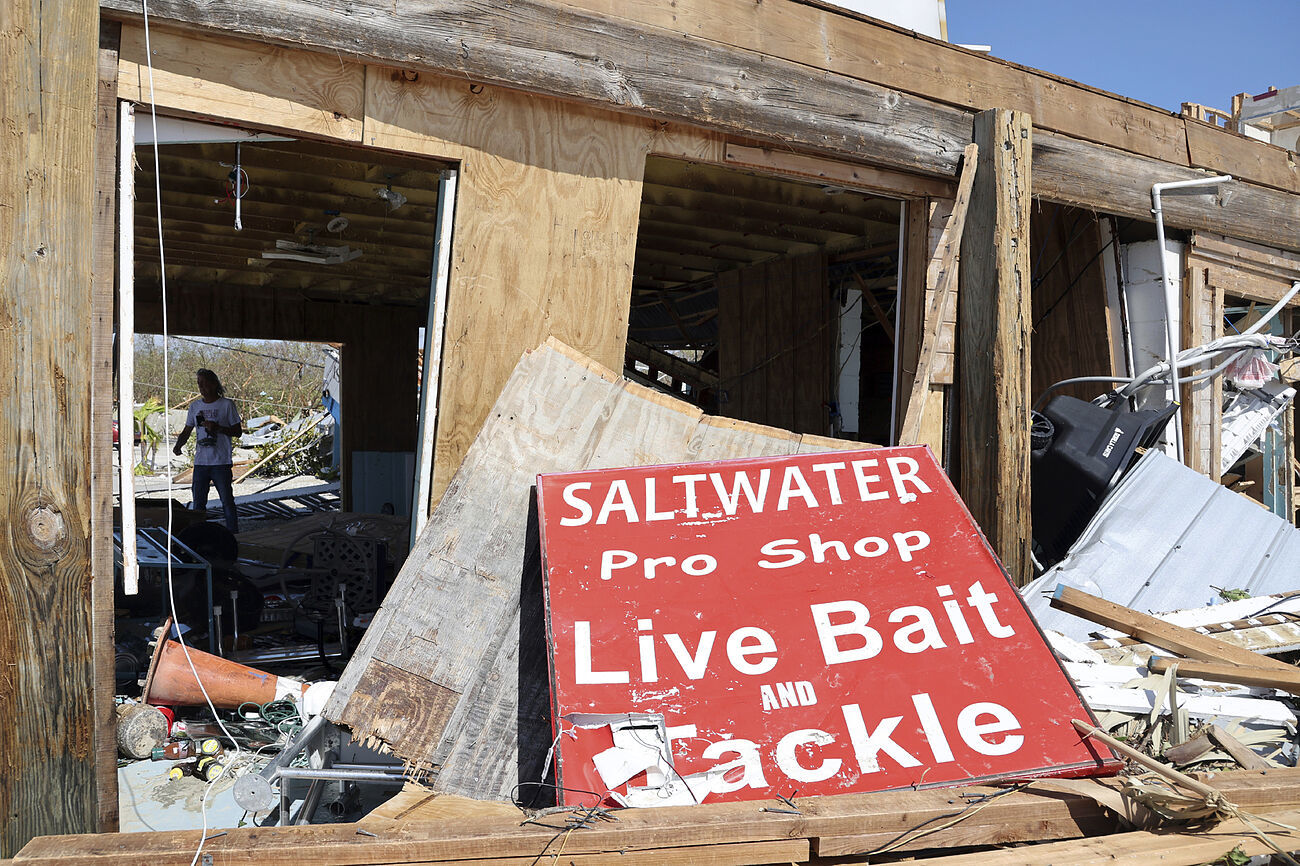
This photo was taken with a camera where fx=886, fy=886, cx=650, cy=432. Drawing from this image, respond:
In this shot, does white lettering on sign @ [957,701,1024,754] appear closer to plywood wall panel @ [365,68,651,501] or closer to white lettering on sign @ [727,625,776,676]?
white lettering on sign @ [727,625,776,676]

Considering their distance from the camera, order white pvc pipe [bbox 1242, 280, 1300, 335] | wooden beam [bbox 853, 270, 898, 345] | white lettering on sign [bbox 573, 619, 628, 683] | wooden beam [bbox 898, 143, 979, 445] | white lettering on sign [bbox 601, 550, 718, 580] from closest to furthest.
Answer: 1. white lettering on sign [bbox 573, 619, 628, 683]
2. white lettering on sign [bbox 601, 550, 718, 580]
3. wooden beam [bbox 898, 143, 979, 445]
4. white pvc pipe [bbox 1242, 280, 1300, 335]
5. wooden beam [bbox 853, 270, 898, 345]

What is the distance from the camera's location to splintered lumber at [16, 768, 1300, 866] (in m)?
2.69

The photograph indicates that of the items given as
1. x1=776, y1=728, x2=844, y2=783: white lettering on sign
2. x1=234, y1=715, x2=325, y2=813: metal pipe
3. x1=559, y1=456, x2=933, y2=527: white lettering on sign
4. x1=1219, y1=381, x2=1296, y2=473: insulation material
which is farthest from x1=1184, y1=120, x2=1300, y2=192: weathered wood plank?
x1=234, y1=715, x2=325, y2=813: metal pipe

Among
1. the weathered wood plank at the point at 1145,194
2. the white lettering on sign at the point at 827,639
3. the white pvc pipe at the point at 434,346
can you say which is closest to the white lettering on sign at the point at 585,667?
the white lettering on sign at the point at 827,639

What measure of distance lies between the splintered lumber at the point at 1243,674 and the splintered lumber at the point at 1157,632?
0.25 m

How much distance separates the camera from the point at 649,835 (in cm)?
271

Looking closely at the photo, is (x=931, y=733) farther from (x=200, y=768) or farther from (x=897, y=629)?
(x=200, y=768)

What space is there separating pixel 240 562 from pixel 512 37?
20.6 ft

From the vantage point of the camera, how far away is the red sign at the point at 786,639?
3.09m

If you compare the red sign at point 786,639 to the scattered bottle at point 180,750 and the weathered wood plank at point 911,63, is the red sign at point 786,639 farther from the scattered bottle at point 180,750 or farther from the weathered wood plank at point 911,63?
the weathered wood plank at point 911,63

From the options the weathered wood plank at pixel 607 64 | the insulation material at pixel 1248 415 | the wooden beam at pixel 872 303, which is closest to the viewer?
the weathered wood plank at pixel 607 64

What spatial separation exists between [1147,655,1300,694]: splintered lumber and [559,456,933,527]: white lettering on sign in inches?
56.7

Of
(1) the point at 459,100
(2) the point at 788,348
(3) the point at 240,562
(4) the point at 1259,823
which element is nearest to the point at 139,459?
(3) the point at 240,562

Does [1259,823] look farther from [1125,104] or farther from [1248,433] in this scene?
[1248,433]
